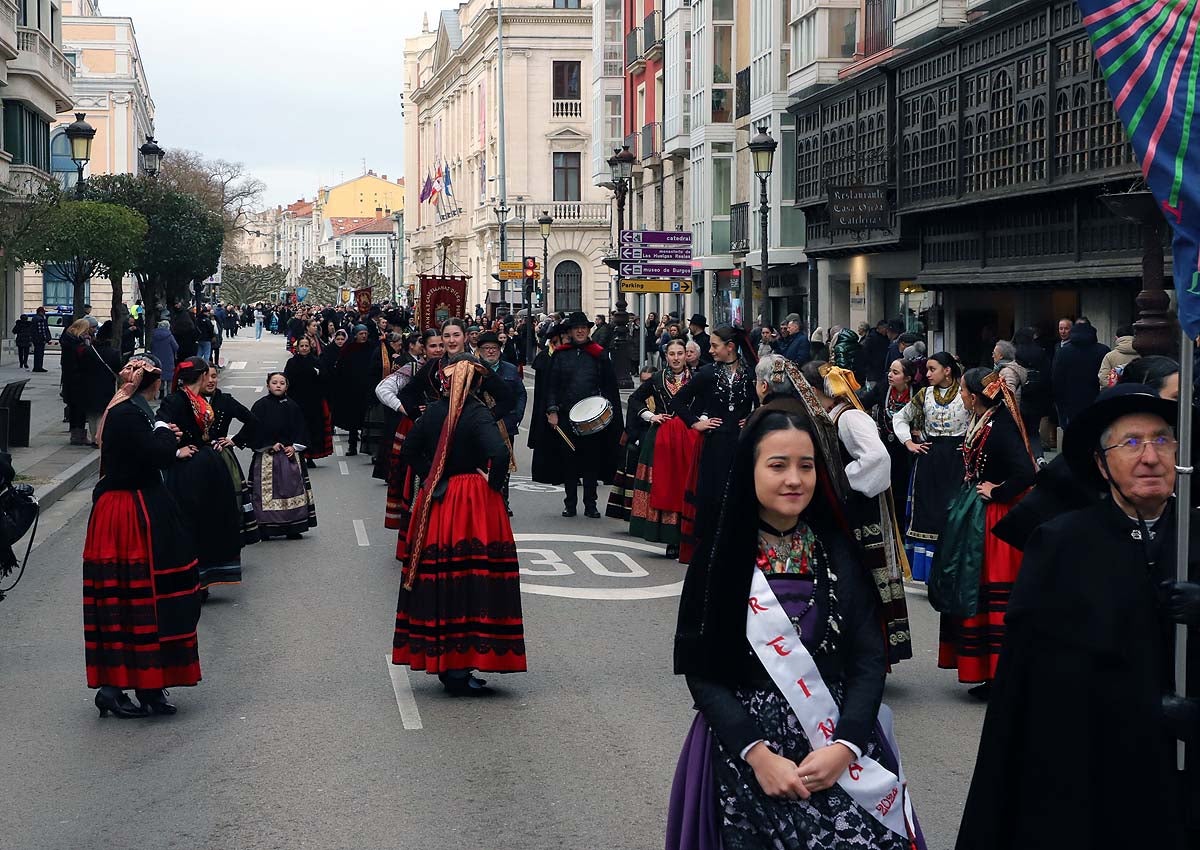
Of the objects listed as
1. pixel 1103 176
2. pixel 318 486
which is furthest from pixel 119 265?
pixel 1103 176

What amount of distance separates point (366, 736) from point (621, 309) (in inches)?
1307

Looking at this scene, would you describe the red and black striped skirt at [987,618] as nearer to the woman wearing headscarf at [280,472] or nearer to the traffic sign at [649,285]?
the woman wearing headscarf at [280,472]

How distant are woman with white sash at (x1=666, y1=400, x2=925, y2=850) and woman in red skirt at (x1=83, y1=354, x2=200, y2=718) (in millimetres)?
4698

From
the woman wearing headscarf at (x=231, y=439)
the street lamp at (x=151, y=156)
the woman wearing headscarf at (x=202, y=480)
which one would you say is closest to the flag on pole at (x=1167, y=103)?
the woman wearing headscarf at (x=202, y=480)

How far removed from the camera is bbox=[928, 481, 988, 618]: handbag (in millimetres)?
8617

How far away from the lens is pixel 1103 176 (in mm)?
20578

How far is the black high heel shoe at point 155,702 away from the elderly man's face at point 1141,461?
5559 millimetres

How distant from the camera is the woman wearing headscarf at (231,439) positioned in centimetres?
1119

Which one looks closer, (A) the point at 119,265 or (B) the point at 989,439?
(B) the point at 989,439

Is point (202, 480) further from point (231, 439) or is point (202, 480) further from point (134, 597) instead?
point (134, 597)

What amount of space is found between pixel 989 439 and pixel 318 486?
464 inches

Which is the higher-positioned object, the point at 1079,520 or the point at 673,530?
the point at 1079,520

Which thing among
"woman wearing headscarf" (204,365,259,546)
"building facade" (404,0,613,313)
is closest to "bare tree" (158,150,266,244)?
"building facade" (404,0,613,313)

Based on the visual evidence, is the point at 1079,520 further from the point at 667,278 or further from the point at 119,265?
the point at 119,265
